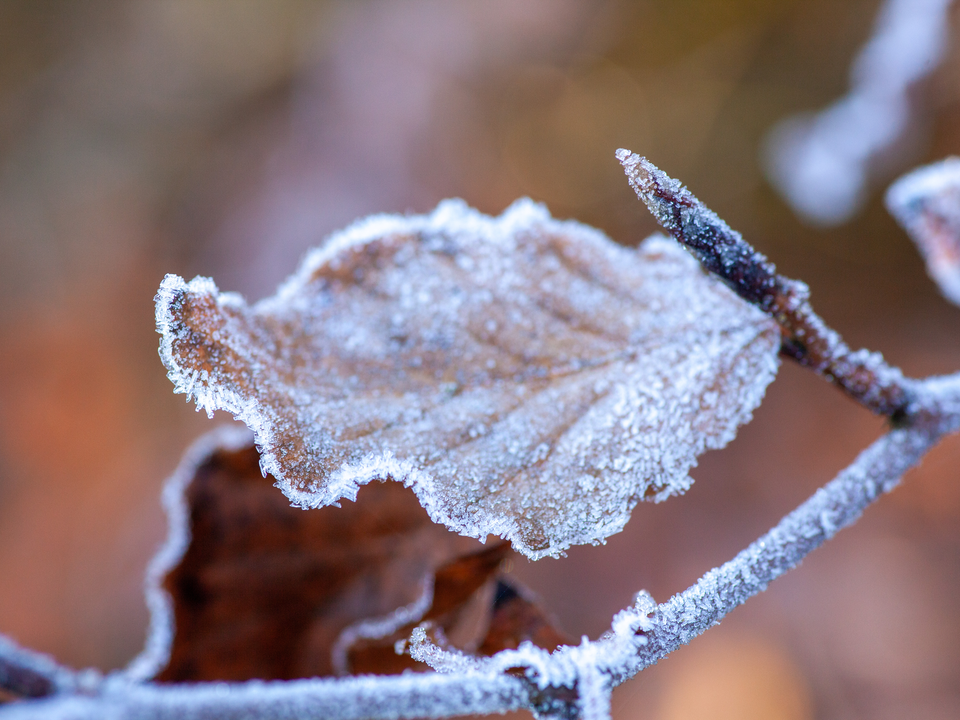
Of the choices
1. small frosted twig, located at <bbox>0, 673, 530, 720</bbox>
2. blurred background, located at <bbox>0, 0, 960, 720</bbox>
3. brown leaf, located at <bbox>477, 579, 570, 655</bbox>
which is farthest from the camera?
blurred background, located at <bbox>0, 0, 960, 720</bbox>

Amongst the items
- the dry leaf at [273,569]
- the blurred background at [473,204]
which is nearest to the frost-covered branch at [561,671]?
the dry leaf at [273,569]

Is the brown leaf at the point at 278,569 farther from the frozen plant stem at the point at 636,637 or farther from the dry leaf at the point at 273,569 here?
the frozen plant stem at the point at 636,637

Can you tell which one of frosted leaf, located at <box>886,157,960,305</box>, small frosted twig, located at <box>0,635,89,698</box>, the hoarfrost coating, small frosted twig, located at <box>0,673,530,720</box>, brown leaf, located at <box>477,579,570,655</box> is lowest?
small frosted twig, located at <box>0,673,530,720</box>

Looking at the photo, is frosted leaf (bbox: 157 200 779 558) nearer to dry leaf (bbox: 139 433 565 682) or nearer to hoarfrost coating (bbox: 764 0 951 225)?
dry leaf (bbox: 139 433 565 682)

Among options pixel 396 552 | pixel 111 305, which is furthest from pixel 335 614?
pixel 111 305

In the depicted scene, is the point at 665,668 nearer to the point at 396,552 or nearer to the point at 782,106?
the point at 396,552

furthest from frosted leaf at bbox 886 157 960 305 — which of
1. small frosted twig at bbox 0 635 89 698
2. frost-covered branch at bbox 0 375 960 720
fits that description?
small frosted twig at bbox 0 635 89 698
